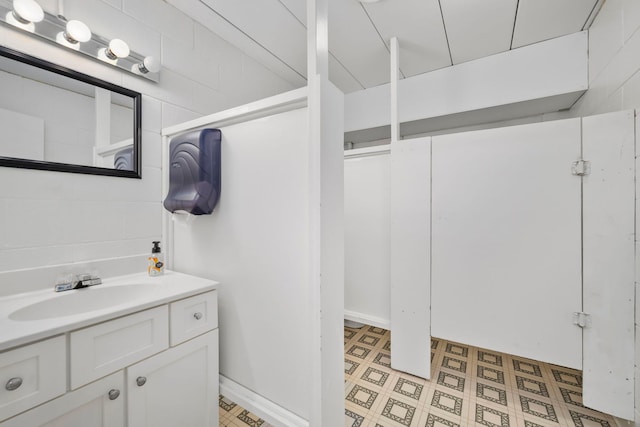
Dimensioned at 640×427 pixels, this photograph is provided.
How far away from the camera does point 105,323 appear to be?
881 millimetres

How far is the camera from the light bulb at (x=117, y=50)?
1.29m

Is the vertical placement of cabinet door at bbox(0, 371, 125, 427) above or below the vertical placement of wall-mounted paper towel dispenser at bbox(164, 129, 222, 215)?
below

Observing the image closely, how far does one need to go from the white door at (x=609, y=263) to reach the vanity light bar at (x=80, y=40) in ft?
7.89

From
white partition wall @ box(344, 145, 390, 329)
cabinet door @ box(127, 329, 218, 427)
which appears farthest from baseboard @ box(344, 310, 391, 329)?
cabinet door @ box(127, 329, 218, 427)

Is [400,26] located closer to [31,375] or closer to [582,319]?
[582,319]

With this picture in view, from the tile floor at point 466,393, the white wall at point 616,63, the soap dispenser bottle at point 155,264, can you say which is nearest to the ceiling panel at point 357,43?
the white wall at point 616,63

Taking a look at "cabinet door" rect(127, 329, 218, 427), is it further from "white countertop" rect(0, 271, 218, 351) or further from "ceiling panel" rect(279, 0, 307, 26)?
"ceiling panel" rect(279, 0, 307, 26)

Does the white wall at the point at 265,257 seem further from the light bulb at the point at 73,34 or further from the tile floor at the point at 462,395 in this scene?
the light bulb at the point at 73,34

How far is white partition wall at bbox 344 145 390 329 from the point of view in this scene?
2094mm

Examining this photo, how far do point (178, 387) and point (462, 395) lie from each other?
1.59 meters

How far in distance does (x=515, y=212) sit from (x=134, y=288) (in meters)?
2.10

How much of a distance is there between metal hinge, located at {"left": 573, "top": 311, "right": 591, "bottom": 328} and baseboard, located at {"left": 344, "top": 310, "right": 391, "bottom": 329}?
112cm

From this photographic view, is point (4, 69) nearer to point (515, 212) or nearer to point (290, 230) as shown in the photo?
point (290, 230)

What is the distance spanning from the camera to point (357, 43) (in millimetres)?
2014
